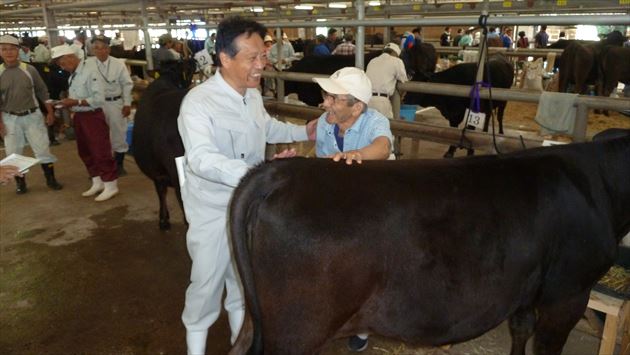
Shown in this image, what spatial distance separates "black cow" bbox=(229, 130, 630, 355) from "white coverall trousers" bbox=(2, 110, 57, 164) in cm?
526

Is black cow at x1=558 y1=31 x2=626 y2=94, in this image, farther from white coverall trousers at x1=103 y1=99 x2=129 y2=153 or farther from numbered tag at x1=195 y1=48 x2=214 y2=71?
white coverall trousers at x1=103 y1=99 x2=129 y2=153

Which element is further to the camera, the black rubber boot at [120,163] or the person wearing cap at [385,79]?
the black rubber boot at [120,163]

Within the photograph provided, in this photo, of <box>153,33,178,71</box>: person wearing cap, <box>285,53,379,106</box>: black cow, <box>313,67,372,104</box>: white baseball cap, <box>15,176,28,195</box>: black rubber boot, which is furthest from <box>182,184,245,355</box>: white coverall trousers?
<box>285,53,379,106</box>: black cow

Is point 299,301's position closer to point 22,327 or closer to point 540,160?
point 540,160

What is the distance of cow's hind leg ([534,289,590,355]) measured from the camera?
2166 mm

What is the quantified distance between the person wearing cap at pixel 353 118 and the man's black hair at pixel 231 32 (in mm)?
459

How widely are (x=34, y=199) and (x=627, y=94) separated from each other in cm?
1192

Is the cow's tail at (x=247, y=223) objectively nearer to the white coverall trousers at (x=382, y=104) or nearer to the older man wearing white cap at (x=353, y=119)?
the older man wearing white cap at (x=353, y=119)

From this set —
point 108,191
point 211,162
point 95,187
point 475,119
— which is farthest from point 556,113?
point 95,187

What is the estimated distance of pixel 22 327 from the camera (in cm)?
332

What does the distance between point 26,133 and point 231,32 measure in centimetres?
514

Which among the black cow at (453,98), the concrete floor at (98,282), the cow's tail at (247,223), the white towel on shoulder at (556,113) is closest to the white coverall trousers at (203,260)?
the concrete floor at (98,282)

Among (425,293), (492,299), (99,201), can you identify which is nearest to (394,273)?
(425,293)

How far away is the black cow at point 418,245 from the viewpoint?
173 centimetres
